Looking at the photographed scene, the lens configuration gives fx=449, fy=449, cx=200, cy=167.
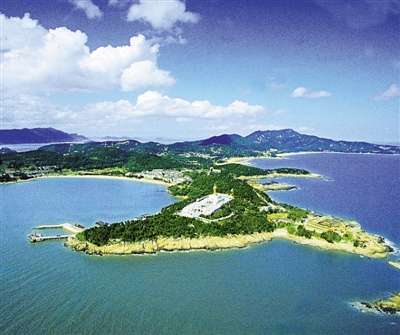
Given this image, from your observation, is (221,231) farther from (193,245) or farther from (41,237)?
(41,237)

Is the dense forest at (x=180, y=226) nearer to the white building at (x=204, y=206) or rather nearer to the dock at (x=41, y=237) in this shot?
the white building at (x=204, y=206)

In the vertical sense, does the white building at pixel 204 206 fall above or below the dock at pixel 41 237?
above

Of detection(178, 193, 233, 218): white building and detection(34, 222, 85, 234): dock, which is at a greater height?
detection(178, 193, 233, 218): white building

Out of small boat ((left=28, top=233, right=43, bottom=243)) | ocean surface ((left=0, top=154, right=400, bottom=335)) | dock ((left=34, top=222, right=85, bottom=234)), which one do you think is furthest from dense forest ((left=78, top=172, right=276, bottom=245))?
dock ((left=34, top=222, right=85, bottom=234))

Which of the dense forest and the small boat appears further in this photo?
the small boat

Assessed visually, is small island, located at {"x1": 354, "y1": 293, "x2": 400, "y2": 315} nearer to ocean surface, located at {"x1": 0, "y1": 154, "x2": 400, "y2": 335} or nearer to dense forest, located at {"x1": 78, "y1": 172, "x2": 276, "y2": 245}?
ocean surface, located at {"x1": 0, "y1": 154, "x2": 400, "y2": 335}

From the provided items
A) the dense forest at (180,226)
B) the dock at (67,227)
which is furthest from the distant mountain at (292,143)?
the dock at (67,227)
